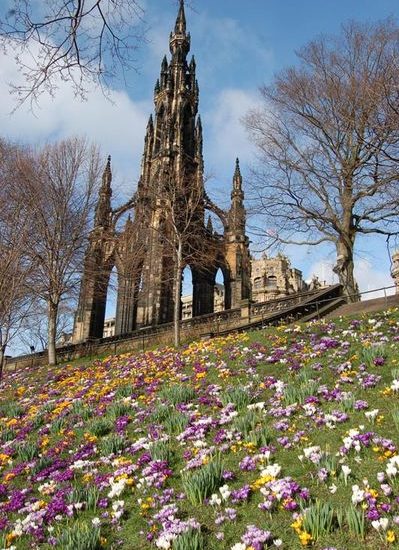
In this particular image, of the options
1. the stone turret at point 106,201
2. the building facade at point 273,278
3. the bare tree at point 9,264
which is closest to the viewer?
the bare tree at point 9,264

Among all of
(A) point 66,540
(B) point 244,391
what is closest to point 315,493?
(A) point 66,540

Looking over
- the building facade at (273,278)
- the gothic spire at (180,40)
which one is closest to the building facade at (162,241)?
the gothic spire at (180,40)

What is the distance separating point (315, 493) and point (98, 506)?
8.31ft

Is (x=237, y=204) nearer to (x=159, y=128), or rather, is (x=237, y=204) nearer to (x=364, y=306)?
(x=159, y=128)

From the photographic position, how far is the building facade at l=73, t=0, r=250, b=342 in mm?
34412

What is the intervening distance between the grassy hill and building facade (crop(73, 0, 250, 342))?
18.1m

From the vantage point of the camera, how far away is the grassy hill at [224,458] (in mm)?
4523

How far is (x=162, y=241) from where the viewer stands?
35.3 meters

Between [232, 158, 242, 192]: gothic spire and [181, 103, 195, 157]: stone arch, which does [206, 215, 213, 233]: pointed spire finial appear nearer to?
[232, 158, 242, 192]: gothic spire

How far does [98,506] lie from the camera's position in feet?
18.6

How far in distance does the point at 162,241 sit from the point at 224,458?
1168 inches

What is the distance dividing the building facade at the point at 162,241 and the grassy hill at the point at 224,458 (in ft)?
59.5

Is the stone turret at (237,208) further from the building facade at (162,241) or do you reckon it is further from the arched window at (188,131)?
the arched window at (188,131)

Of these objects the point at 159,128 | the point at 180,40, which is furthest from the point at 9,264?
the point at 180,40
